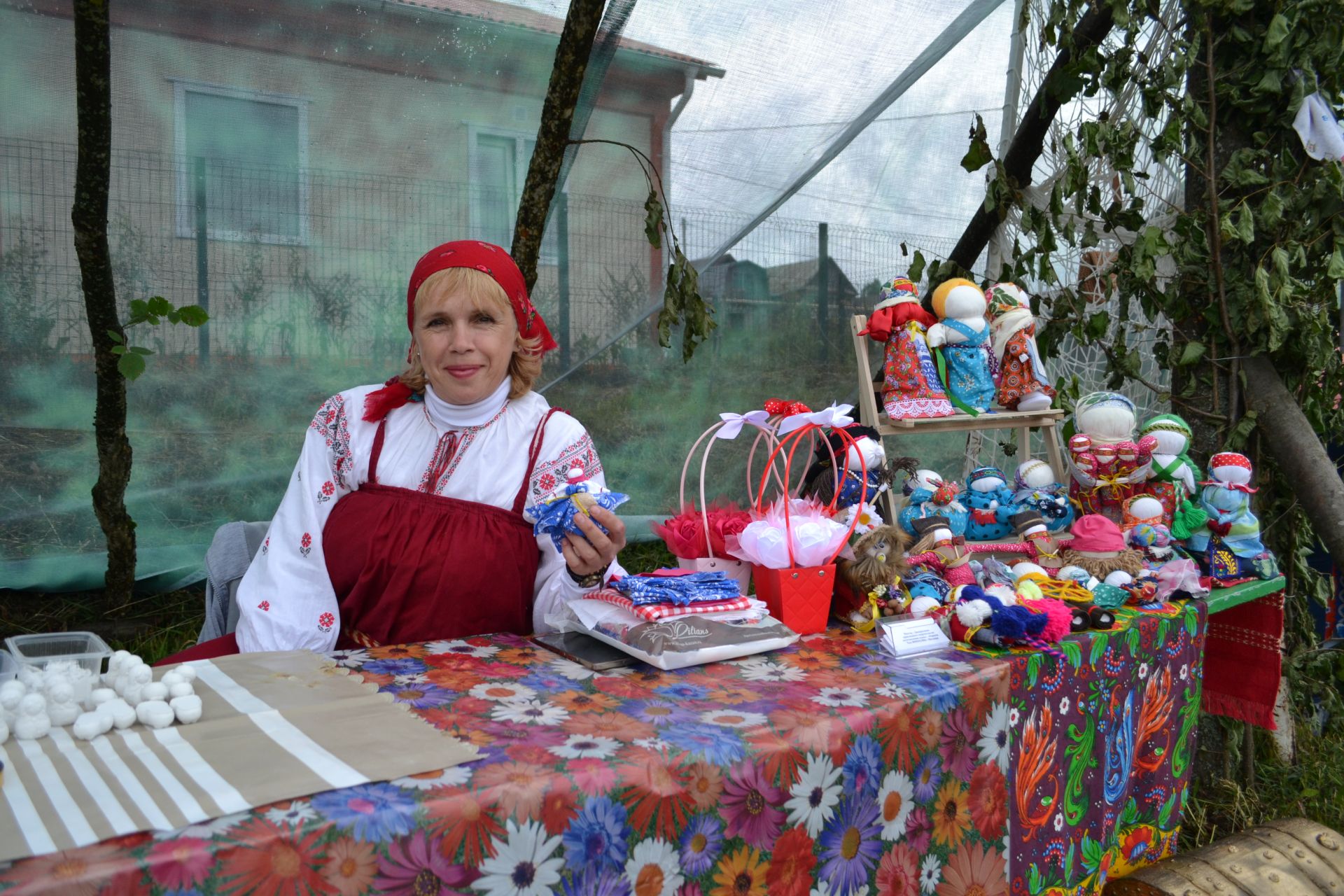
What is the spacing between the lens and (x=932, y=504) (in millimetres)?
2582

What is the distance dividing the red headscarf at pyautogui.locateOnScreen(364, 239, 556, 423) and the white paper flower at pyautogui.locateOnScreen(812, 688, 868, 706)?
1.02 meters

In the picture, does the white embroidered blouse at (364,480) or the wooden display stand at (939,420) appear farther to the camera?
the wooden display stand at (939,420)

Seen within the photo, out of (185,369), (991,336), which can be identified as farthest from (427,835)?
(185,369)

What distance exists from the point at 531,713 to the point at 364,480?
89cm

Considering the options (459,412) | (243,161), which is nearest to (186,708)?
(459,412)

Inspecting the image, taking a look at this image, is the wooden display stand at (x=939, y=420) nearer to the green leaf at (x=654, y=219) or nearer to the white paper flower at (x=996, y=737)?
the green leaf at (x=654, y=219)

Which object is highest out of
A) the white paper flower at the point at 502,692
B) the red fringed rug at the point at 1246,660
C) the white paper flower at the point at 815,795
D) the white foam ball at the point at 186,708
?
the white foam ball at the point at 186,708

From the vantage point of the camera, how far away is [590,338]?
12.5 feet

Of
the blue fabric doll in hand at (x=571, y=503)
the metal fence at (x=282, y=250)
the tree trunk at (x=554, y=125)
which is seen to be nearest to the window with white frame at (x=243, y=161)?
the metal fence at (x=282, y=250)

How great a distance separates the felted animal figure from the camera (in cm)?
185

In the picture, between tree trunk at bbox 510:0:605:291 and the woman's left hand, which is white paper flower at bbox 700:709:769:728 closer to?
the woman's left hand

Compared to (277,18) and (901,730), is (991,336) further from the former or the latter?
(277,18)

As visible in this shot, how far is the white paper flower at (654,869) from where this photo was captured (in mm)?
1110

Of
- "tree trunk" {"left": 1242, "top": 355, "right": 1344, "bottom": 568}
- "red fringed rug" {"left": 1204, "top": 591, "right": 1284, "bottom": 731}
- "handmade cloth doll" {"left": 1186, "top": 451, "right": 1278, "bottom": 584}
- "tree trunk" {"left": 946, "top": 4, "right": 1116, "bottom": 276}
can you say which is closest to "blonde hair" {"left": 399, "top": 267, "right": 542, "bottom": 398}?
"handmade cloth doll" {"left": 1186, "top": 451, "right": 1278, "bottom": 584}
